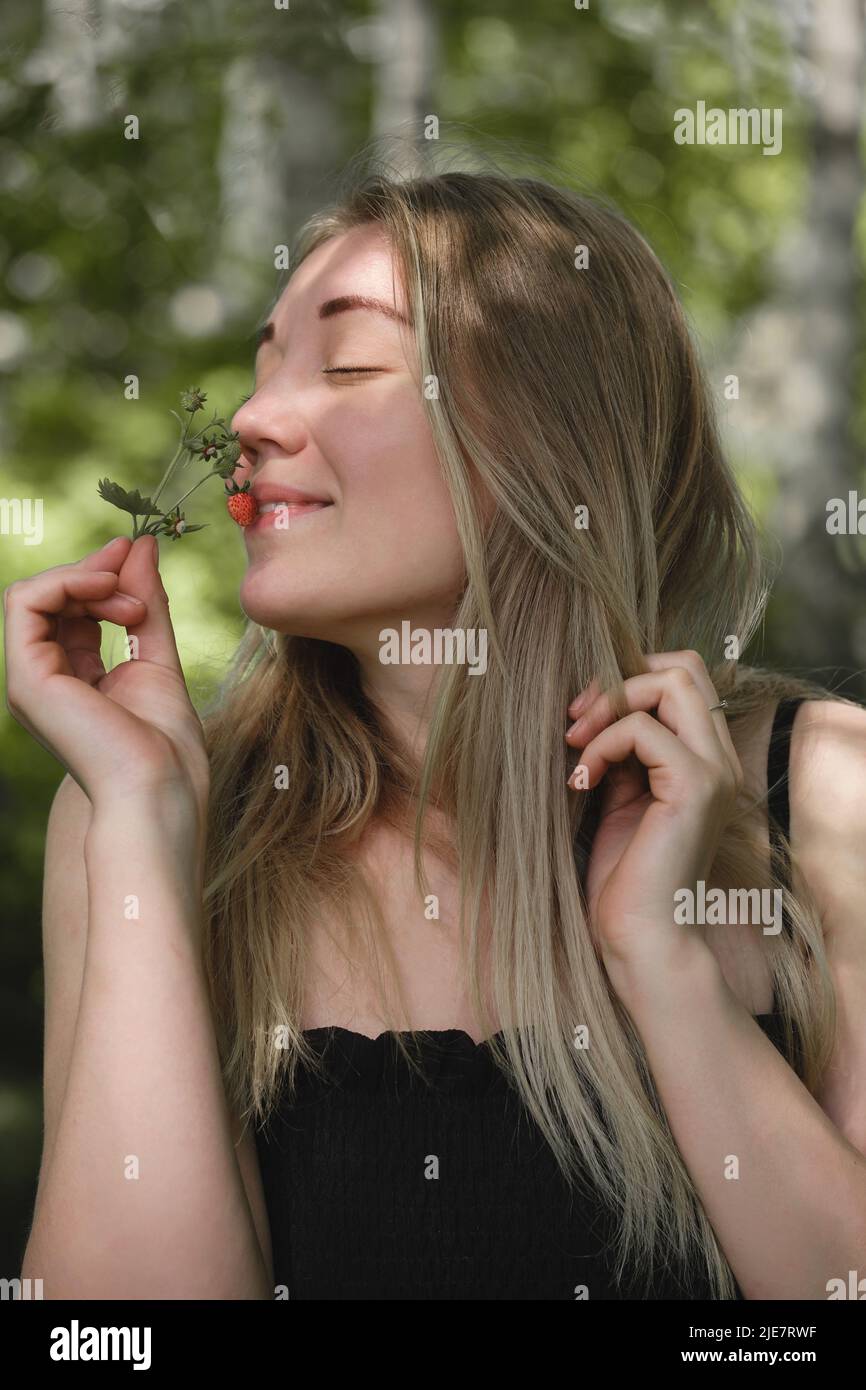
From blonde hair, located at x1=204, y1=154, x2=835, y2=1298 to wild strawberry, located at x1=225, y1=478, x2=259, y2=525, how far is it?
12.0 inches

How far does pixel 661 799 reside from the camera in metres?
1.96

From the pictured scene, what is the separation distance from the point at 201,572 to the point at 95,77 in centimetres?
193

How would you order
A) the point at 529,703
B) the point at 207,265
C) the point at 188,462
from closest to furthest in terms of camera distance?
the point at 188,462
the point at 529,703
the point at 207,265

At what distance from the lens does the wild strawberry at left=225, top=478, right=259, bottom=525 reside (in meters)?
2.06

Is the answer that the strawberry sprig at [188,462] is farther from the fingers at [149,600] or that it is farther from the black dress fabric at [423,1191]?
the black dress fabric at [423,1191]

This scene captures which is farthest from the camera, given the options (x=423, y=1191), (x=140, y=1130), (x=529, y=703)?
(x=529, y=703)

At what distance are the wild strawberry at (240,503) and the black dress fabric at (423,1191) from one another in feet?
2.59

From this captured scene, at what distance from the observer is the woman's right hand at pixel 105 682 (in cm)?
187

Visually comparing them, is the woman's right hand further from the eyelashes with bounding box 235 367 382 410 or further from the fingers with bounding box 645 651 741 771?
the fingers with bounding box 645 651 741 771

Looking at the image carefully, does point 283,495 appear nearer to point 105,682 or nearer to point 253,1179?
point 105,682

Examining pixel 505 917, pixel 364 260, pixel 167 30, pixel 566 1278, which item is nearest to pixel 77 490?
pixel 167 30

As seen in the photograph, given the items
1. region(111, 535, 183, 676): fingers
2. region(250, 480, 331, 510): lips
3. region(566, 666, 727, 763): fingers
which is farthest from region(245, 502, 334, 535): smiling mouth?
region(566, 666, 727, 763): fingers

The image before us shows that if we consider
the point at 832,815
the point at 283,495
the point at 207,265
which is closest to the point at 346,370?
the point at 283,495

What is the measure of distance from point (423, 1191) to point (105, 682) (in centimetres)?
88
